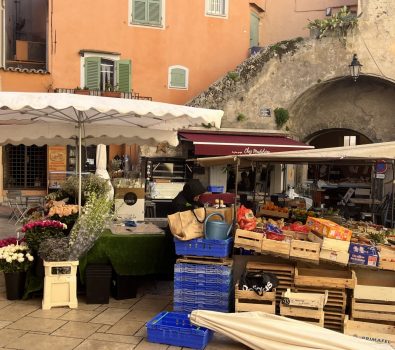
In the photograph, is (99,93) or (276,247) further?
(99,93)

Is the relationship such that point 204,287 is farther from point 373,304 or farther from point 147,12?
point 147,12

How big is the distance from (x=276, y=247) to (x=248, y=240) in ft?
1.11

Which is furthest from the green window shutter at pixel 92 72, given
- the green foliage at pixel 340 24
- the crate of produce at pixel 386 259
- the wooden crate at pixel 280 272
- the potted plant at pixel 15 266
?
the crate of produce at pixel 386 259

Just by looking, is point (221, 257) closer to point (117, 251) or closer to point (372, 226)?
point (117, 251)

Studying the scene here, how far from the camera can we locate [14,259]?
21.5ft

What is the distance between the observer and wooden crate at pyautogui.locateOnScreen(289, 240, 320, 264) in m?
5.66

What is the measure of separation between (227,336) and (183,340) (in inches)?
20.2

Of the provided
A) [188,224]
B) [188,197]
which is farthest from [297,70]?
[188,224]

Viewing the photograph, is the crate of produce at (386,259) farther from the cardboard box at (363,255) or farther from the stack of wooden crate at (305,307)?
the stack of wooden crate at (305,307)

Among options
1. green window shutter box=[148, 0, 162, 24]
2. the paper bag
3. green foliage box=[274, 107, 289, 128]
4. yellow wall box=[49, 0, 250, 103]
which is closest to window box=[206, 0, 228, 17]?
yellow wall box=[49, 0, 250, 103]

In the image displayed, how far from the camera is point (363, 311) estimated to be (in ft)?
18.5

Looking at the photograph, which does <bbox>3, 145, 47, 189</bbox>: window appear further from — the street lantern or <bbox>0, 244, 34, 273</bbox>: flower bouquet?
<bbox>0, 244, 34, 273</bbox>: flower bouquet

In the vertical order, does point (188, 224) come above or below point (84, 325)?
above

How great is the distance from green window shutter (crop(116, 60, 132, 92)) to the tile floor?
1154 centimetres
